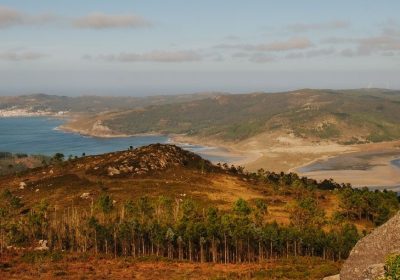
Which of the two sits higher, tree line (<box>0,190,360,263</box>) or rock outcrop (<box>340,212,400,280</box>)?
rock outcrop (<box>340,212,400,280</box>)

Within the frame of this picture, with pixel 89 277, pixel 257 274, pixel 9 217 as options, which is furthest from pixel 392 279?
pixel 9 217

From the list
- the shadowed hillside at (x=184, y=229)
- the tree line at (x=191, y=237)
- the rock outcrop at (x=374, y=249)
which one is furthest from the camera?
the tree line at (x=191, y=237)

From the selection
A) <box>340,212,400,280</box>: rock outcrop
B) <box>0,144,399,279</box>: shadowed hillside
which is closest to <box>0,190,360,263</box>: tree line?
<box>0,144,399,279</box>: shadowed hillside

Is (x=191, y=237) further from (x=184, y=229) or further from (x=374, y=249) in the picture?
(x=374, y=249)

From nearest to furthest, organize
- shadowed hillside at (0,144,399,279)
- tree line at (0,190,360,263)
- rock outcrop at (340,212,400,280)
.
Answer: rock outcrop at (340,212,400,280), shadowed hillside at (0,144,399,279), tree line at (0,190,360,263)

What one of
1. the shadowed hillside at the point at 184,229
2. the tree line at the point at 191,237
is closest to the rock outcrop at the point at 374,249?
the shadowed hillside at the point at 184,229

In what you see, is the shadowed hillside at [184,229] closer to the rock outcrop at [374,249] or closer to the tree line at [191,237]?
the tree line at [191,237]

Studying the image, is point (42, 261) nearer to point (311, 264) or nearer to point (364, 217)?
point (311, 264)

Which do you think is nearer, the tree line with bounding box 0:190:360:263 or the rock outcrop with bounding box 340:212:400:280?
the rock outcrop with bounding box 340:212:400:280

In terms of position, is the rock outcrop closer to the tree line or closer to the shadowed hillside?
the shadowed hillside
